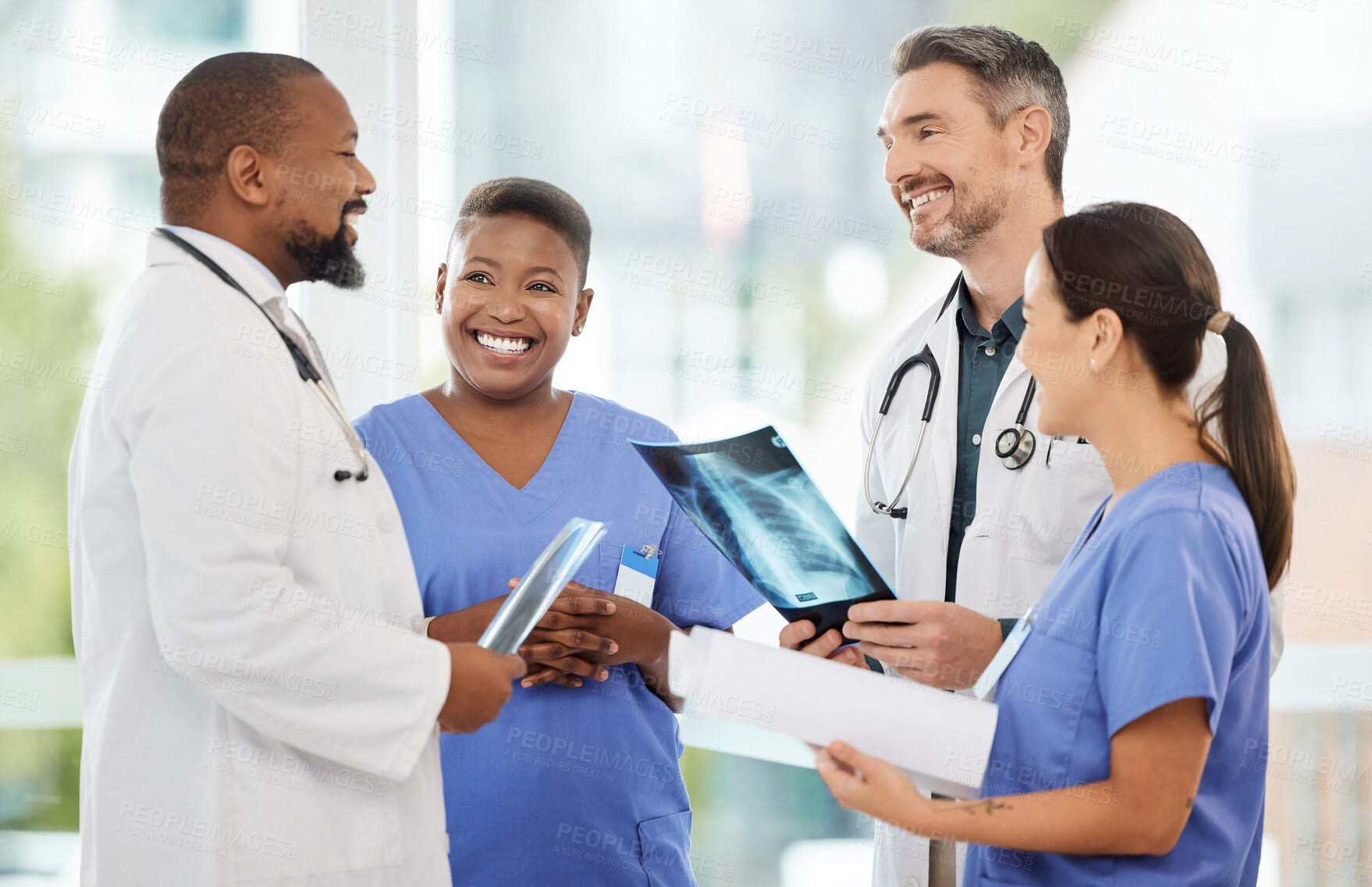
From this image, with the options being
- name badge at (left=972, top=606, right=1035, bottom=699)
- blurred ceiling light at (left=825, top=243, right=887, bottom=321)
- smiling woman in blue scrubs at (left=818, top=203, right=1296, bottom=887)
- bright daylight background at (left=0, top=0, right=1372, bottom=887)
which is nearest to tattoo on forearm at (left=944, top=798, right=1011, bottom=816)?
smiling woman in blue scrubs at (left=818, top=203, right=1296, bottom=887)

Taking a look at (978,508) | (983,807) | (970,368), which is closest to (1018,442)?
(978,508)

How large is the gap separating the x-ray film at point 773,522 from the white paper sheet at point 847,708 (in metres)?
0.20

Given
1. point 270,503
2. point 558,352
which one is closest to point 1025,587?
point 558,352

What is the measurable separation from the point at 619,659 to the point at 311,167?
2.66 feet

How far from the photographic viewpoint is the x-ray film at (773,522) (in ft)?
3.86

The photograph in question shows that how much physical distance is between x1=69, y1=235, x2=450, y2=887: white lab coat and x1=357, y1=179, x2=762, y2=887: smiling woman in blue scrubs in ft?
1.07

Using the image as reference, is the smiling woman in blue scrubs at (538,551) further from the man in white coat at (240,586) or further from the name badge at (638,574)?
the man in white coat at (240,586)

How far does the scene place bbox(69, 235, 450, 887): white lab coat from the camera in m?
1.05

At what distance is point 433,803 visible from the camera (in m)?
1.23

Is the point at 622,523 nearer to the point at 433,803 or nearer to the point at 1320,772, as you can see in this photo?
the point at 433,803

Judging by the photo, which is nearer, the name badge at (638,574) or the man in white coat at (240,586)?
the man in white coat at (240,586)

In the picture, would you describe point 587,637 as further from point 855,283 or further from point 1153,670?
point 855,283

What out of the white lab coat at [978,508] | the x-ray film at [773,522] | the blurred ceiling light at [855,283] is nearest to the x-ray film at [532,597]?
the x-ray film at [773,522]

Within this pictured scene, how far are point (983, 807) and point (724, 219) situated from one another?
5.78ft
